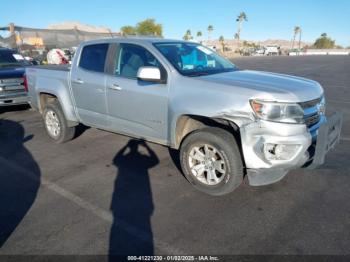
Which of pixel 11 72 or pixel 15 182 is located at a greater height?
pixel 11 72

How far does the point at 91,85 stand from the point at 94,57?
1.66 feet

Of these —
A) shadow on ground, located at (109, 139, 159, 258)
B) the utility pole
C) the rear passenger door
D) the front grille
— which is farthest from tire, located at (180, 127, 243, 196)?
the utility pole

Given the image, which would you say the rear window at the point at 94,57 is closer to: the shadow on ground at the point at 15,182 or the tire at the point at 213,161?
the shadow on ground at the point at 15,182

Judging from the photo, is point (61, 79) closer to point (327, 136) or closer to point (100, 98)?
point (100, 98)

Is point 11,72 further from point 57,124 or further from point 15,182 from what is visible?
point 15,182

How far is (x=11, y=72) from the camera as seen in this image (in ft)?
27.2

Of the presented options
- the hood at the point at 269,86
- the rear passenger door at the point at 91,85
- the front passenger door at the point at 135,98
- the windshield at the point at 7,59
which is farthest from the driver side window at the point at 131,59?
the windshield at the point at 7,59

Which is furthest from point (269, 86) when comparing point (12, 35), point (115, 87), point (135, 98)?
point (12, 35)

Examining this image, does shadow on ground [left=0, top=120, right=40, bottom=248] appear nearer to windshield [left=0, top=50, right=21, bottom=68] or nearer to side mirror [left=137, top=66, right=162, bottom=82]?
side mirror [left=137, top=66, right=162, bottom=82]

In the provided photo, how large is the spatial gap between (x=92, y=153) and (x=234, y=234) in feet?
10.3

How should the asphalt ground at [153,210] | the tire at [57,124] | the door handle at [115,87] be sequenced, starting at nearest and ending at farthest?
the asphalt ground at [153,210], the door handle at [115,87], the tire at [57,124]

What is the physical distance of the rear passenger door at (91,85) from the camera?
15.8 ft

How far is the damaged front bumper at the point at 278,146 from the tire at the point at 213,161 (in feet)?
0.60

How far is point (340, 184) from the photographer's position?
3.91 m
